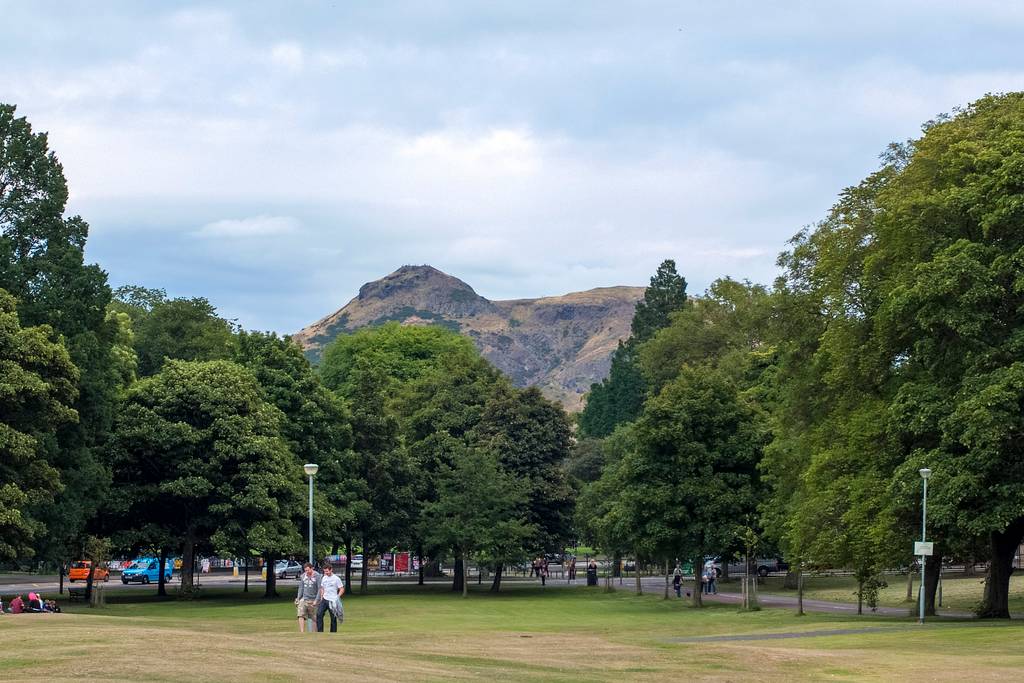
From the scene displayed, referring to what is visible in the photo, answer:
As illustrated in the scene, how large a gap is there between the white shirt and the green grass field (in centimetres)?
95

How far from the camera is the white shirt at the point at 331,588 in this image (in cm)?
3147

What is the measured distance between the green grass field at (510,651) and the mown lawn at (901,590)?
10548mm

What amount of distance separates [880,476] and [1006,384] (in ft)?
23.3

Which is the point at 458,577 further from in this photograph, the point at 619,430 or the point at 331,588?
the point at 331,588

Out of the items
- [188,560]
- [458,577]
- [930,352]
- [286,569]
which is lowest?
[286,569]

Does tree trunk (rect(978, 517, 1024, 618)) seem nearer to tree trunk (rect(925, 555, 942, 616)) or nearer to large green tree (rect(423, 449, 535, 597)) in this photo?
A: tree trunk (rect(925, 555, 942, 616))

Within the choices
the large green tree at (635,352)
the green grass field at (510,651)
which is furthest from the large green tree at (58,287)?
the large green tree at (635,352)

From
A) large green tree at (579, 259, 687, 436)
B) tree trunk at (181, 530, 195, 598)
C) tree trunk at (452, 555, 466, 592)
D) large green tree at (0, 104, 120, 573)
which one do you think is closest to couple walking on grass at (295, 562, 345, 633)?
large green tree at (0, 104, 120, 573)

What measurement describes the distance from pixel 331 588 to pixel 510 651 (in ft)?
17.6

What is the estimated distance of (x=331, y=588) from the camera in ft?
103

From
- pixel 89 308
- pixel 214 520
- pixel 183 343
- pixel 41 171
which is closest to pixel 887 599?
pixel 214 520

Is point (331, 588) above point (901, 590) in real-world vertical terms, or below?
above

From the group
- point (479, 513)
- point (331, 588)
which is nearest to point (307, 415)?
point (479, 513)

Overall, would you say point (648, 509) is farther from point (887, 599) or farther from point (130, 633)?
point (130, 633)
